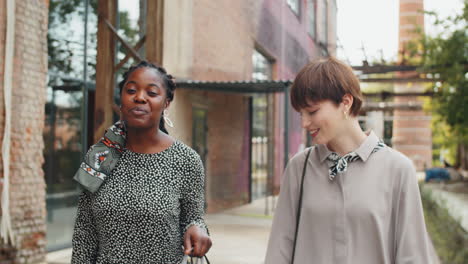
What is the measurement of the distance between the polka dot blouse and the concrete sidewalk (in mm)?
4439

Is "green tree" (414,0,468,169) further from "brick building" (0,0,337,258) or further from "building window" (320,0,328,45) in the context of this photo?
"building window" (320,0,328,45)

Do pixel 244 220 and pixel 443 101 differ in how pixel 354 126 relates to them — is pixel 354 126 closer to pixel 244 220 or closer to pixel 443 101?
pixel 244 220

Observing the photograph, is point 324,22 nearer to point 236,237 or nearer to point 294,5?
point 294,5

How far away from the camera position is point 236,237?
8.05 m

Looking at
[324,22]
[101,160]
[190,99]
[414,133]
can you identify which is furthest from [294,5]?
[414,133]

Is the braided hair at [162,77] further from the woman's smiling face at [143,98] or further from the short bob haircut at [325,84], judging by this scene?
the short bob haircut at [325,84]

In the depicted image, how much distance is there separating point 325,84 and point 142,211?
0.78 m

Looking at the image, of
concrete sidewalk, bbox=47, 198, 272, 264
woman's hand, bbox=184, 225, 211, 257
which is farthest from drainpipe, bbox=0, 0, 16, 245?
woman's hand, bbox=184, 225, 211, 257

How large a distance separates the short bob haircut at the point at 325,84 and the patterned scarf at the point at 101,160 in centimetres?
69

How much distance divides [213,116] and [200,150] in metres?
0.91

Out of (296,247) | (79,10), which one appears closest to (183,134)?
(79,10)

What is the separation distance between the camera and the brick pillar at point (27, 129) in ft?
18.2

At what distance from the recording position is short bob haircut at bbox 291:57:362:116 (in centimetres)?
196

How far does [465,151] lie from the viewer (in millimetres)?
29922
